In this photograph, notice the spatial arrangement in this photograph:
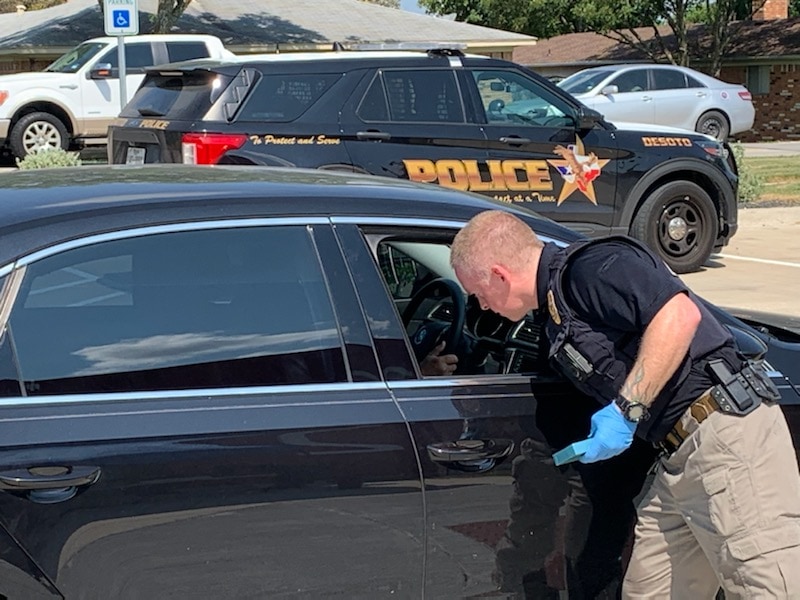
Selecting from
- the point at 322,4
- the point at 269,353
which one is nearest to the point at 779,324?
the point at 269,353

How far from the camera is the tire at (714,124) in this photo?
2386 centimetres

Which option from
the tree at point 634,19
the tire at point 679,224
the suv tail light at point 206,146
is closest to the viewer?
the suv tail light at point 206,146

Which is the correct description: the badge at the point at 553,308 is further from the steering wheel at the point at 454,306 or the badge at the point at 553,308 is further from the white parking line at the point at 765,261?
the white parking line at the point at 765,261

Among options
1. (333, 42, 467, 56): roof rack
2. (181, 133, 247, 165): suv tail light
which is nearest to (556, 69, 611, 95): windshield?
(333, 42, 467, 56): roof rack

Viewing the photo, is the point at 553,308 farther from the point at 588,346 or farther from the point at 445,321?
the point at 445,321

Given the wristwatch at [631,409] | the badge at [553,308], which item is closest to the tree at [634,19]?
the badge at [553,308]

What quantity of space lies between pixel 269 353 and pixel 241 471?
32 centimetres

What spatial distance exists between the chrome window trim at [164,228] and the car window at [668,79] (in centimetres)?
2149

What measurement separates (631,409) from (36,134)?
666 inches

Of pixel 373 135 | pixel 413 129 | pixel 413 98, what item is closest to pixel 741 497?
pixel 373 135

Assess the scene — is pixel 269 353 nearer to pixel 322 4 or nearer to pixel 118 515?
pixel 118 515

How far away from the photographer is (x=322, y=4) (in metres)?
31.4

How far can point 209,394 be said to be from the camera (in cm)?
271

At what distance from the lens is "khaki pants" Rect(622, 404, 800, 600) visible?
2.87 meters
